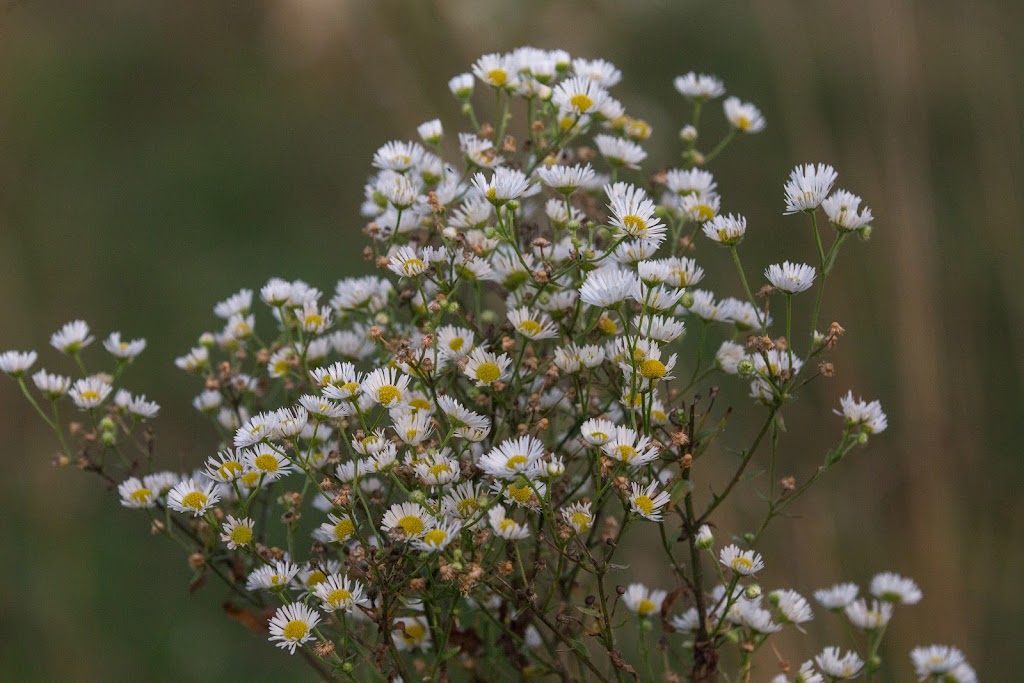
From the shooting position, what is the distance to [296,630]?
976 millimetres

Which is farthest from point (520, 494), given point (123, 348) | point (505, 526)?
point (123, 348)

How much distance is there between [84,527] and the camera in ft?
9.11

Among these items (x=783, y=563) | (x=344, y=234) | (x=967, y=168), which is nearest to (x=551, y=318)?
(x=783, y=563)

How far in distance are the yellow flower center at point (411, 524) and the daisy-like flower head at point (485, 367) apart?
0.47ft

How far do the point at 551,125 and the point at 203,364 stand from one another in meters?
0.51

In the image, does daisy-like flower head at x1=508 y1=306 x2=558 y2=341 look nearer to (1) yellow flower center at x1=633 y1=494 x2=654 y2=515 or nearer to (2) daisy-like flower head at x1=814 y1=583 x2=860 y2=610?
(1) yellow flower center at x1=633 y1=494 x2=654 y2=515

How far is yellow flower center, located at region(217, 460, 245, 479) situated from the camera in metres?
0.98

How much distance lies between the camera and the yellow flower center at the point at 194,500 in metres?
1.02

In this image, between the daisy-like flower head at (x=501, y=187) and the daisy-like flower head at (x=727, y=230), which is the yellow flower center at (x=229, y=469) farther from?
the daisy-like flower head at (x=727, y=230)

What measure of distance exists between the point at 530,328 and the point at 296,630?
35 centimetres

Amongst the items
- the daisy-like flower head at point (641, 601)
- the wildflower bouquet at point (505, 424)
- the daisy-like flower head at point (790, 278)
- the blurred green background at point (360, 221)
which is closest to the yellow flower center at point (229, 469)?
the wildflower bouquet at point (505, 424)

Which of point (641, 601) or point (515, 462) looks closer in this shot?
point (515, 462)

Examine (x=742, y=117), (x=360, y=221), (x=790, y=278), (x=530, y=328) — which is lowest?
(x=530, y=328)

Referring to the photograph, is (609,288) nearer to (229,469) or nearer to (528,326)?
(528,326)
